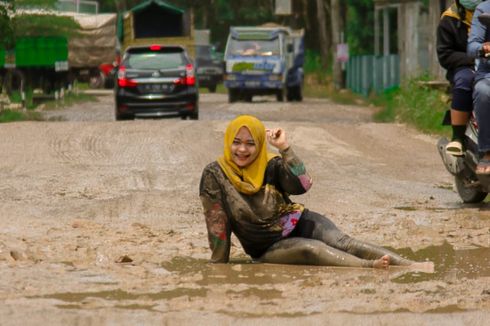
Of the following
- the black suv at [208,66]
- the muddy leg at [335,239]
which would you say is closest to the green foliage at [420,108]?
the muddy leg at [335,239]

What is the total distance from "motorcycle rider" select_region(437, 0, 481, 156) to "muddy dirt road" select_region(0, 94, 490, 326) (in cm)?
69

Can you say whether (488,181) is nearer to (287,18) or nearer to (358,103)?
(358,103)

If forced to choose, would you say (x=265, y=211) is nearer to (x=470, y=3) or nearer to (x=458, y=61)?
(x=458, y=61)

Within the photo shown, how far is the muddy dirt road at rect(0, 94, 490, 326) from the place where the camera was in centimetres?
686

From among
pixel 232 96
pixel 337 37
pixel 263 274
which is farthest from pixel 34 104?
pixel 263 274

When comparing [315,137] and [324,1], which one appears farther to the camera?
[324,1]

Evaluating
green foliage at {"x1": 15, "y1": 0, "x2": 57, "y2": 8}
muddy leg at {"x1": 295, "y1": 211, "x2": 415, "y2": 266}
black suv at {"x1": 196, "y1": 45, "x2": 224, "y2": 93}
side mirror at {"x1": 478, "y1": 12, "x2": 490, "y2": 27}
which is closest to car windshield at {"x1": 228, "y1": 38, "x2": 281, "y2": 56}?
green foliage at {"x1": 15, "y1": 0, "x2": 57, "y2": 8}

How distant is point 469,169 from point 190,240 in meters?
2.97

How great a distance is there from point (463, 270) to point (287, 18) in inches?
2434

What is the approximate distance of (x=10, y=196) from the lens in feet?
42.2

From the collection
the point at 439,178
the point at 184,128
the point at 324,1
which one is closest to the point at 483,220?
the point at 439,178

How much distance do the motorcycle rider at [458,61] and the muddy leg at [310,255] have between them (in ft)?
11.1

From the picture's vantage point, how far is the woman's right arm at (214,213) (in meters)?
8.56

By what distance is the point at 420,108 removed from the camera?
25141 mm
